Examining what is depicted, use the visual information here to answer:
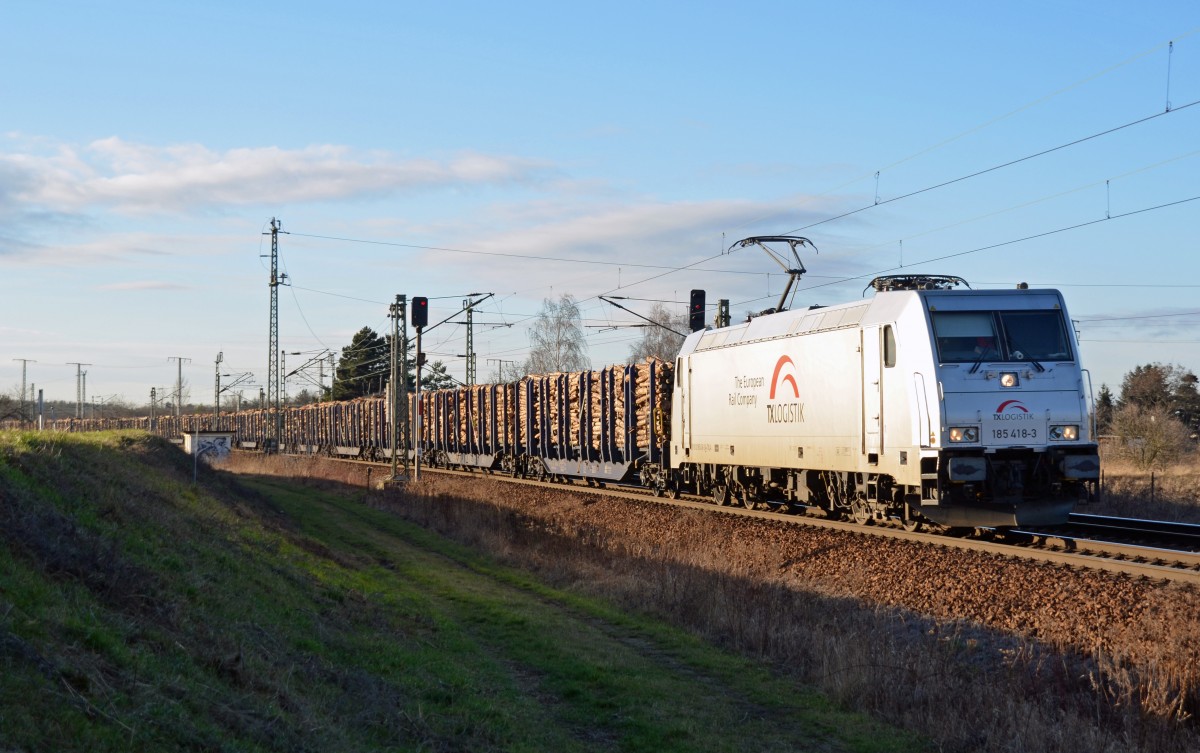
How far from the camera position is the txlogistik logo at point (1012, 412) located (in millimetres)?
15672

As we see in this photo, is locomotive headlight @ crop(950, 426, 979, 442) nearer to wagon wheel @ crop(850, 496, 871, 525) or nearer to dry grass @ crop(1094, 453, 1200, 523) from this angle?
wagon wheel @ crop(850, 496, 871, 525)

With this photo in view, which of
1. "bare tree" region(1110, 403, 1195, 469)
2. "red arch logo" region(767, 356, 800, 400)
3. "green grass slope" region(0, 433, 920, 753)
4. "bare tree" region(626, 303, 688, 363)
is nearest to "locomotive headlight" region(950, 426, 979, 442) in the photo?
"red arch logo" region(767, 356, 800, 400)

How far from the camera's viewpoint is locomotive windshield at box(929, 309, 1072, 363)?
52.7 ft

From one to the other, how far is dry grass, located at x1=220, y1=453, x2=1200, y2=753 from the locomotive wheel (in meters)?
3.99

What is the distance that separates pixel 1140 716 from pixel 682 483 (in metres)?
18.6

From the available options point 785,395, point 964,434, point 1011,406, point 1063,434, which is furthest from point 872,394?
point 785,395

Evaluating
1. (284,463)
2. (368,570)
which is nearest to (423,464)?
(284,463)

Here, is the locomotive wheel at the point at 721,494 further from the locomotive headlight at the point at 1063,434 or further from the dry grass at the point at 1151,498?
the locomotive headlight at the point at 1063,434

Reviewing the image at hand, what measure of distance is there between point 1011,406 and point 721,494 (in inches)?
381

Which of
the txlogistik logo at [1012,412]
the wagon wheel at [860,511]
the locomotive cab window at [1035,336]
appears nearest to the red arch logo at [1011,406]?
the txlogistik logo at [1012,412]

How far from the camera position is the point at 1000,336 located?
1623cm

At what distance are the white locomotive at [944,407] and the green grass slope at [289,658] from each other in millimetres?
5079

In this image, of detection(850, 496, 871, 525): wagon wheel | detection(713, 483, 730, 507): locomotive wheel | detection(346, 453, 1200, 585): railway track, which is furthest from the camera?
detection(713, 483, 730, 507): locomotive wheel

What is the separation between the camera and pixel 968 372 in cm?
1581
